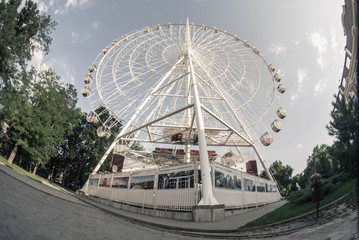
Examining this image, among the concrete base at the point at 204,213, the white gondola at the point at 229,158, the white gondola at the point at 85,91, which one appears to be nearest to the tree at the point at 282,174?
the white gondola at the point at 229,158

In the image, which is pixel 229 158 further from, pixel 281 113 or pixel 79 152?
pixel 79 152

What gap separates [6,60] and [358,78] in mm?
26234

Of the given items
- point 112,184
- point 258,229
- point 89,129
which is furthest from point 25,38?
point 258,229

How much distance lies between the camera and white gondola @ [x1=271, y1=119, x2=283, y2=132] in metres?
22.1

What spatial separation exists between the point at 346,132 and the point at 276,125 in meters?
19.1

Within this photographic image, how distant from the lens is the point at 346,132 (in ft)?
15.5

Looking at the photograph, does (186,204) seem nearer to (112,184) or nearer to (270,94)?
(112,184)

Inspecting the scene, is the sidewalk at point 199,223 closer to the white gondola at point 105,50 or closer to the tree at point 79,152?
the white gondola at point 105,50

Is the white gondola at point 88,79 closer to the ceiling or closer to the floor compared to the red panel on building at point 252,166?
closer to the ceiling

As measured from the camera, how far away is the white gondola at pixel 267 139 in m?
22.4

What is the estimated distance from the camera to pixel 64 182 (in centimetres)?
3956

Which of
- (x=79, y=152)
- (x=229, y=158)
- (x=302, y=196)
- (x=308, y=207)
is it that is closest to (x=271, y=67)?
(x=229, y=158)

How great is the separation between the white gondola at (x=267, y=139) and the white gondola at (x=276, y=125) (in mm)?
943

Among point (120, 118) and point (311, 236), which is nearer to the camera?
point (311, 236)
